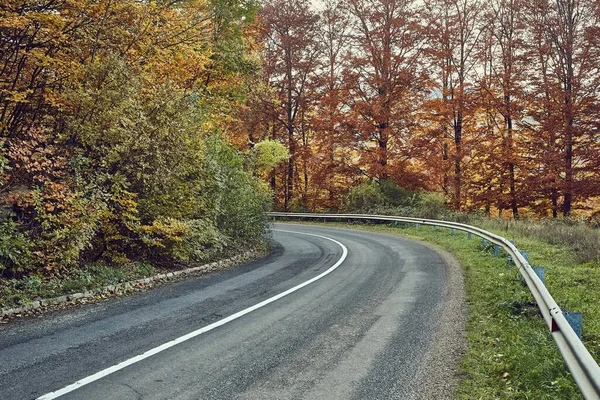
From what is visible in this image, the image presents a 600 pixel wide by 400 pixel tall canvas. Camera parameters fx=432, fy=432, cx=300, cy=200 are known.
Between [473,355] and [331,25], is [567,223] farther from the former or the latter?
[331,25]

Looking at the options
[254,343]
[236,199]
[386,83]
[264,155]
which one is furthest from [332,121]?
[254,343]

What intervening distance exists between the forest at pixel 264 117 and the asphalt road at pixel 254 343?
2.28 m

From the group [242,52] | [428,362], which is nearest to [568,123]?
[242,52]

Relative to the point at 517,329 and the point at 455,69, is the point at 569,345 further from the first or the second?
the point at 455,69

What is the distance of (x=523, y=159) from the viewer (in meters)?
23.7

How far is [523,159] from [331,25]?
16106mm

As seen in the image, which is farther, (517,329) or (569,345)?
(517,329)

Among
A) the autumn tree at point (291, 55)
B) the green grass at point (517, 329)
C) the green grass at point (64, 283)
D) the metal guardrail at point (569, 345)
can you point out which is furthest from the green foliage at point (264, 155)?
the metal guardrail at point (569, 345)

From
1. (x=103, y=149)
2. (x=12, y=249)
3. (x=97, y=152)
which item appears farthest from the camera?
(x=97, y=152)

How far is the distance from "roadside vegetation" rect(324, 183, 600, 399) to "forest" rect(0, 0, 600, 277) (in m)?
7.03

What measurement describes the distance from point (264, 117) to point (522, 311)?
2789 centimetres

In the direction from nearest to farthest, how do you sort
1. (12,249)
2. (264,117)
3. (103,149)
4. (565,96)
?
1. (12,249)
2. (103,149)
3. (565,96)
4. (264,117)

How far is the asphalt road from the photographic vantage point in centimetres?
440

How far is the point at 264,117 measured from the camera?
32.6 meters
